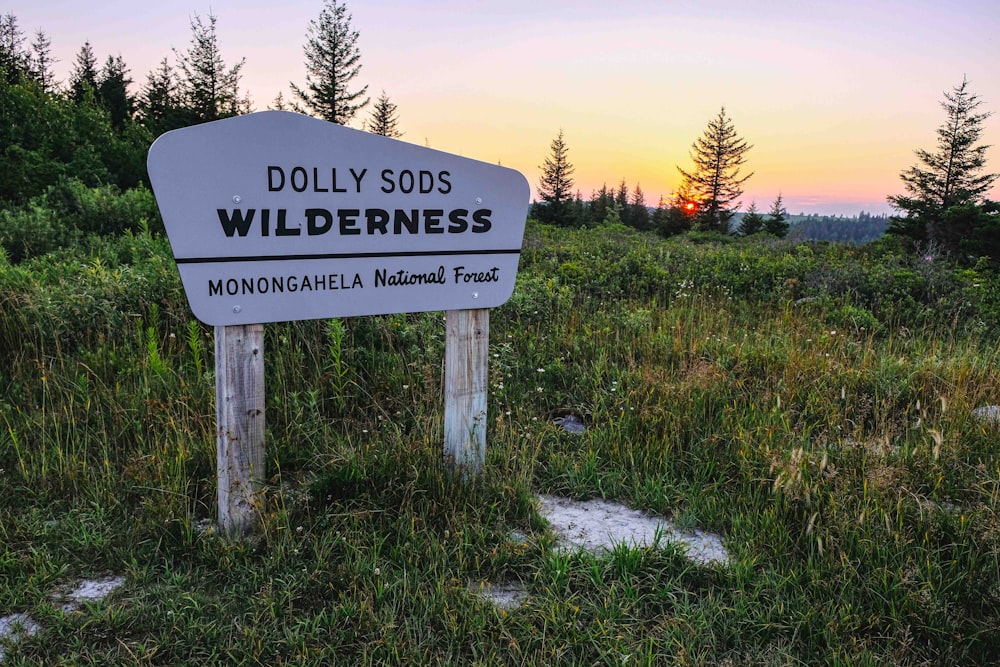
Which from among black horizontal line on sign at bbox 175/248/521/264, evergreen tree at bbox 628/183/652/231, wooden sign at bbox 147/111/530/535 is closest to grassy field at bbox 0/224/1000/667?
wooden sign at bbox 147/111/530/535

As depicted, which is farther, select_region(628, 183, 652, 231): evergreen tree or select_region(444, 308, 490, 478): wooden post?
select_region(628, 183, 652, 231): evergreen tree

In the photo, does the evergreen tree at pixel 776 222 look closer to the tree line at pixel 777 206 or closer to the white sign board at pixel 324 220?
the tree line at pixel 777 206

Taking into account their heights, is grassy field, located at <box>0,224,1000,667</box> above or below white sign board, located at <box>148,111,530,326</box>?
below

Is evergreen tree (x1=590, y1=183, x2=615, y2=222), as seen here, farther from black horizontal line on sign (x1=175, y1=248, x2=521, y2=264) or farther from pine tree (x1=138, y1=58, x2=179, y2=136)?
black horizontal line on sign (x1=175, y1=248, x2=521, y2=264)

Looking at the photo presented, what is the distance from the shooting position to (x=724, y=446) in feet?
12.4

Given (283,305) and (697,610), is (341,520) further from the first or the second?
(697,610)

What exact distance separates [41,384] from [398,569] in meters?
3.29

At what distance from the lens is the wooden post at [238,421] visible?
2.85m

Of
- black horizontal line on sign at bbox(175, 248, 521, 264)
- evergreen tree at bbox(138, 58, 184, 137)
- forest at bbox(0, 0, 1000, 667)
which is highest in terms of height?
evergreen tree at bbox(138, 58, 184, 137)

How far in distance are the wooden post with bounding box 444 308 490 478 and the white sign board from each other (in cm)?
14

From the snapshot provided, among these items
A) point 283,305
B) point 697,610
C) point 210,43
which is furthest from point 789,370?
point 210,43

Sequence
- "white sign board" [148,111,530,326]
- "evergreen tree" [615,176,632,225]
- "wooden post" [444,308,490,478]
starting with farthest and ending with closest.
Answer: "evergreen tree" [615,176,632,225] < "wooden post" [444,308,490,478] < "white sign board" [148,111,530,326]

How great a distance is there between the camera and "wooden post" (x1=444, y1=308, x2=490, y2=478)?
3422 mm

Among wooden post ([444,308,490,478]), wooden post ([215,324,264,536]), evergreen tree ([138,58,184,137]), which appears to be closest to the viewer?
wooden post ([215,324,264,536])
